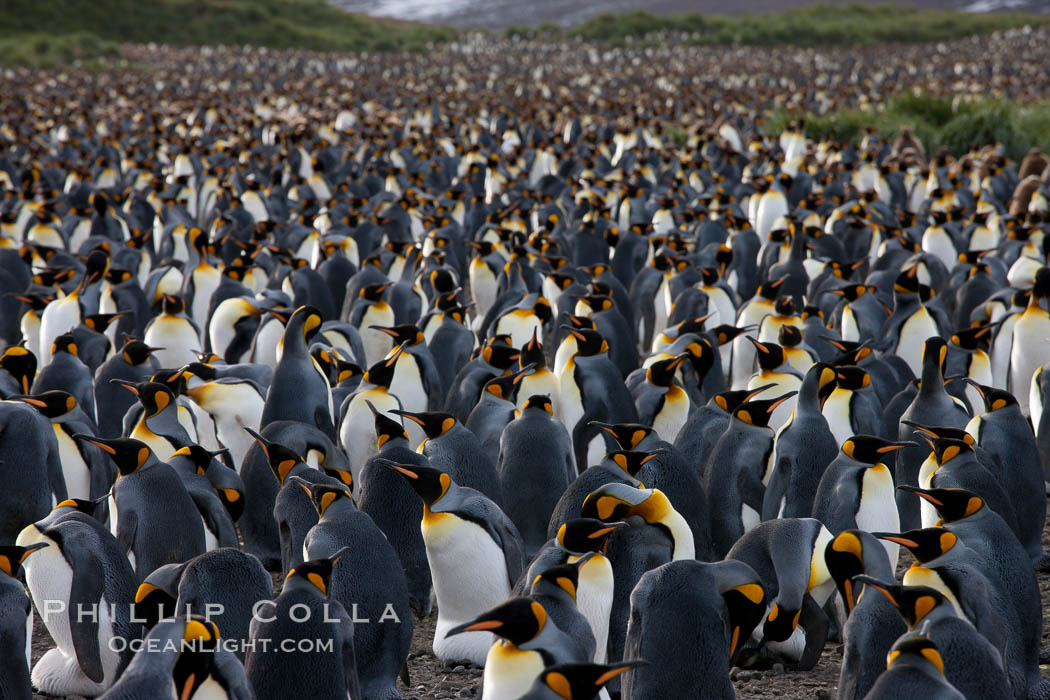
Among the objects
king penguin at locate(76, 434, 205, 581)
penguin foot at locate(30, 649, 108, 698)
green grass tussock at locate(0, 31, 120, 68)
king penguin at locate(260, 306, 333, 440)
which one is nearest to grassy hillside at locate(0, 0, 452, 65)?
green grass tussock at locate(0, 31, 120, 68)

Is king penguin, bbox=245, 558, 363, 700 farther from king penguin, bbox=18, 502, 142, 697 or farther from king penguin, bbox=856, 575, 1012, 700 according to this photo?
king penguin, bbox=856, 575, 1012, 700

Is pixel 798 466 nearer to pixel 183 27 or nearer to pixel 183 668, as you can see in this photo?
pixel 183 668

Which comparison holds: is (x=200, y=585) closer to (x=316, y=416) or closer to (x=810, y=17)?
(x=316, y=416)

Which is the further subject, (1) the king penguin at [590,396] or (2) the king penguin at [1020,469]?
(1) the king penguin at [590,396]

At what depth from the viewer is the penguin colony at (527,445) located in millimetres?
2865

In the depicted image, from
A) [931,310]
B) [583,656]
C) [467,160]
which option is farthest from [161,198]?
[583,656]

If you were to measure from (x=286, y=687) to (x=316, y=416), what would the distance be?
240 centimetres

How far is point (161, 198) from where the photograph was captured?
11.5 meters

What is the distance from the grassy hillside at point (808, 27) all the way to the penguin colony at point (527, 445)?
34.0m

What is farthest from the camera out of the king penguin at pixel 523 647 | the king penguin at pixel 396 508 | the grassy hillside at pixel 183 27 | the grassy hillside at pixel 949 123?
the grassy hillside at pixel 183 27

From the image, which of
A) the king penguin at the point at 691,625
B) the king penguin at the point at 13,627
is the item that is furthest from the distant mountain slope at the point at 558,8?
the king penguin at the point at 13,627

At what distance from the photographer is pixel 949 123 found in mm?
15555

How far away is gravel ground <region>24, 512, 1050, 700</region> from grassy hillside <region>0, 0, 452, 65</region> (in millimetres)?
34271

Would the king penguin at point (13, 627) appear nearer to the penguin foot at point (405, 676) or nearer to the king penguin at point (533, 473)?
the penguin foot at point (405, 676)
